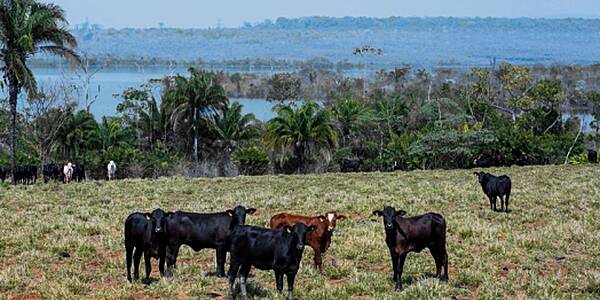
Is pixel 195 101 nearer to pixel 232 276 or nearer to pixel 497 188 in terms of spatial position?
pixel 497 188

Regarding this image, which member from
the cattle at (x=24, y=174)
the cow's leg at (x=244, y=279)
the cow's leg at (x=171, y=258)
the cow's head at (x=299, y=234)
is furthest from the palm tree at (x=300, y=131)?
the cow's head at (x=299, y=234)

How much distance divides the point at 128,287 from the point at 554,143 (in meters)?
40.2

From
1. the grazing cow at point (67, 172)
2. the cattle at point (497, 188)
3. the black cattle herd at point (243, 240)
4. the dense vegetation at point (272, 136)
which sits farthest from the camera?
the dense vegetation at point (272, 136)

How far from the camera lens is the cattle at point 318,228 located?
12898 mm

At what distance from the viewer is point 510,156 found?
44.5 meters

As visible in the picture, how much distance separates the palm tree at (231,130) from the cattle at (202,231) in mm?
38546

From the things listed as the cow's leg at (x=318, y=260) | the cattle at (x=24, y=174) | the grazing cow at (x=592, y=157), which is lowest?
the grazing cow at (x=592, y=157)

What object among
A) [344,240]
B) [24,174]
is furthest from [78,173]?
[344,240]

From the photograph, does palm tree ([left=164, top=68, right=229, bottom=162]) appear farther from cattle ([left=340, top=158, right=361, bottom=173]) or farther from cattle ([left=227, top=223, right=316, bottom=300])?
cattle ([left=227, top=223, right=316, bottom=300])

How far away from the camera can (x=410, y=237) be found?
11.9 m

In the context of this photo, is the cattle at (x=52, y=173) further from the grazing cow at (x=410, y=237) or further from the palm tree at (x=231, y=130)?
the grazing cow at (x=410, y=237)

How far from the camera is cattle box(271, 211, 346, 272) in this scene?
12.9 metres

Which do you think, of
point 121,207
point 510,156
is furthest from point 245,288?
point 510,156

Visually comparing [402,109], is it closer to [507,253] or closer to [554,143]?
[554,143]
